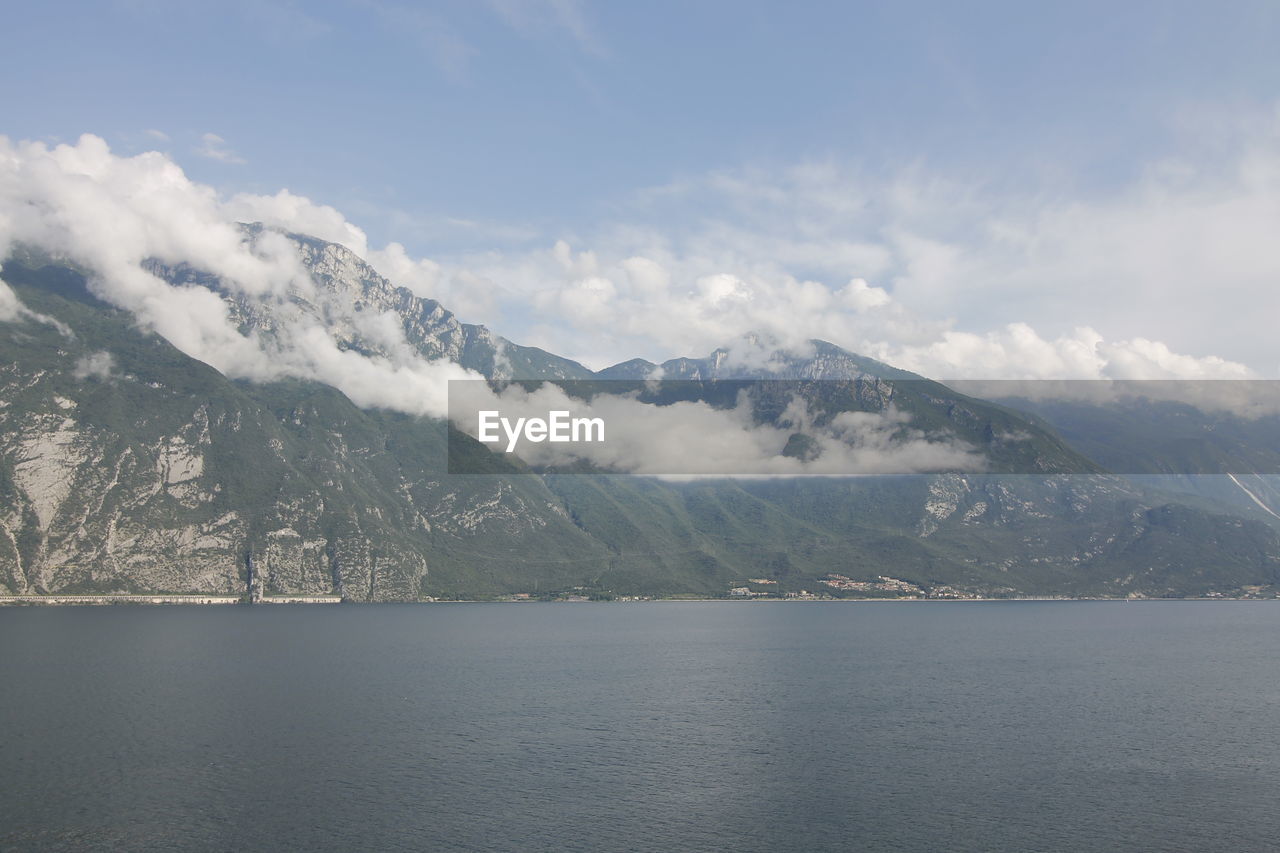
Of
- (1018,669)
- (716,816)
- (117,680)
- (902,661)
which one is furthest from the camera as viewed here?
(902,661)

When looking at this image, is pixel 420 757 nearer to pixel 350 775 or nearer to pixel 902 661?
pixel 350 775

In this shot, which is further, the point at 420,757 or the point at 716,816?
the point at 420,757

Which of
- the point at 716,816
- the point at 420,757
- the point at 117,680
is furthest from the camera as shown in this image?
the point at 117,680

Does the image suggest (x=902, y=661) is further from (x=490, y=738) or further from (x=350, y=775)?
(x=350, y=775)

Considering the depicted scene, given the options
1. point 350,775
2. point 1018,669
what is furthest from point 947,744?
point 1018,669

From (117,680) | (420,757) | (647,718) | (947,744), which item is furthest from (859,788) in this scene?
(117,680)

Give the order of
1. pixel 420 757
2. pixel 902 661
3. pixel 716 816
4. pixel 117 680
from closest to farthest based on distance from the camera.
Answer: pixel 716 816 → pixel 420 757 → pixel 117 680 → pixel 902 661
